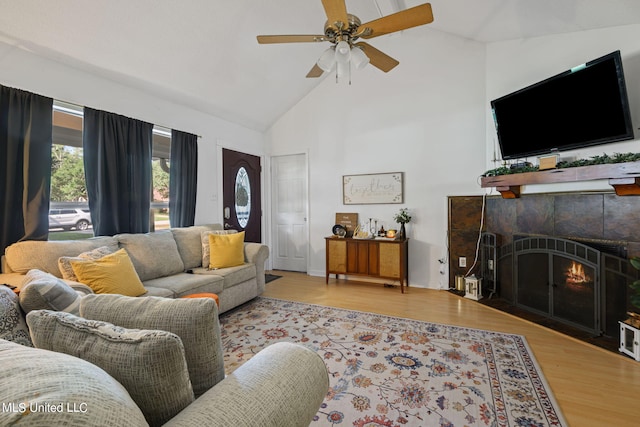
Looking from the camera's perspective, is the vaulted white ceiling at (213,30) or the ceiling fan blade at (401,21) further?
the vaulted white ceiling at (213,30)

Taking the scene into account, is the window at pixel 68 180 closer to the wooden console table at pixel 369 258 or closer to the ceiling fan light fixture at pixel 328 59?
the ceiling fan light fixture at pixel 328 59

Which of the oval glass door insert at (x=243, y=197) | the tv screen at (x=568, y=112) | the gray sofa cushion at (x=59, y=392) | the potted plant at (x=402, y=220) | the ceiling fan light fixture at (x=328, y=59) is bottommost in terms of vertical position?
the gray sofa cushion at (x=59, y=392)

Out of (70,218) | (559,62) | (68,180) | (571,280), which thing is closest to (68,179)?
(68,180)

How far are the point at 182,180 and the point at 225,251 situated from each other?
1.15 metres

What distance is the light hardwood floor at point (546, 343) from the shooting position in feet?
5.77

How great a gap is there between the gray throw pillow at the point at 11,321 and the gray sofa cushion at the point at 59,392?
0.67 m

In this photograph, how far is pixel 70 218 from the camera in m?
2.95

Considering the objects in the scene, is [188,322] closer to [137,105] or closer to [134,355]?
[134,355]

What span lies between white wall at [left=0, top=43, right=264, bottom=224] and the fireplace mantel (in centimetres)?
367

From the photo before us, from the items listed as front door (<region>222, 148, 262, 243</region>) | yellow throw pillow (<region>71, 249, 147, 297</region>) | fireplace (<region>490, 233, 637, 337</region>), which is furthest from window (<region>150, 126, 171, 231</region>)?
fireplace (<region>490, 233, 637, 337</region>)

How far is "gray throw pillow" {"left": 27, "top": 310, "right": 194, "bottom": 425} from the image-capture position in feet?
2.37

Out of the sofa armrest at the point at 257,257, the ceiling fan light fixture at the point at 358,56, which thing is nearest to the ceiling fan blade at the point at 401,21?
the ceiling fan light fixture at the point at 358,56

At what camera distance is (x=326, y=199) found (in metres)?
4.91

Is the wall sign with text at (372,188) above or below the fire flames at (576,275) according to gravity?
above
